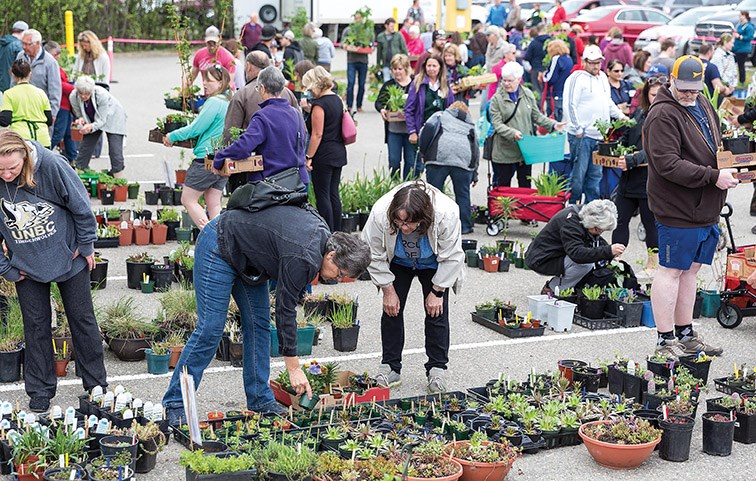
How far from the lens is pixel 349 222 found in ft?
40.1

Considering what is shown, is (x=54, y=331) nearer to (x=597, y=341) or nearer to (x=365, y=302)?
(x=365, y=302)

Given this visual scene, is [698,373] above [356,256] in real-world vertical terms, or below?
below

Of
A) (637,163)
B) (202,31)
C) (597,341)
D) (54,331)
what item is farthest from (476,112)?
(54,331)

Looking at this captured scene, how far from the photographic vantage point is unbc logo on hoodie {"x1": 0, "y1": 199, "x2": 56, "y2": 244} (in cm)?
662

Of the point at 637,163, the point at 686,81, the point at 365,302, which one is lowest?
the point at 365,302

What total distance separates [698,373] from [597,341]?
48.0 inches

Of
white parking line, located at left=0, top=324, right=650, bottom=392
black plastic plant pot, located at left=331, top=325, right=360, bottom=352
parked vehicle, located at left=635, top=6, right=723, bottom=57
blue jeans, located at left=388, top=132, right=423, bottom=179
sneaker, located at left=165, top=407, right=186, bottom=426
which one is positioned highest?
parked vehicle, located at left=635, top=6, right=723, bottom=57

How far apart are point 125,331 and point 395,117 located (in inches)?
247

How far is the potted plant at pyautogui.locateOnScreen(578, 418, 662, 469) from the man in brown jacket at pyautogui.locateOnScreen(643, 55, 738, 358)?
64.7 inches

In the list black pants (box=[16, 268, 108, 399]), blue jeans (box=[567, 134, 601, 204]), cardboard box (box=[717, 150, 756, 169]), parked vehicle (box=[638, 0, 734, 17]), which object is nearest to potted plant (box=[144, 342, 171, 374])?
black pants (box=[16, 268, 108, 399])

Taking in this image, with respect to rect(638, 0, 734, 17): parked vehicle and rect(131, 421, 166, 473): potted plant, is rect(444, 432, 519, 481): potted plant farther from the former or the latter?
rect(638, 0, 734, 17): parked vehicle

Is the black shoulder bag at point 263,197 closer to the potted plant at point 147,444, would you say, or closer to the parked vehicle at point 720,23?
the potted plant at point 147,444

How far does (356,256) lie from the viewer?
5.81m

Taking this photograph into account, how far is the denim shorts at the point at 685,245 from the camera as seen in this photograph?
310 inches
